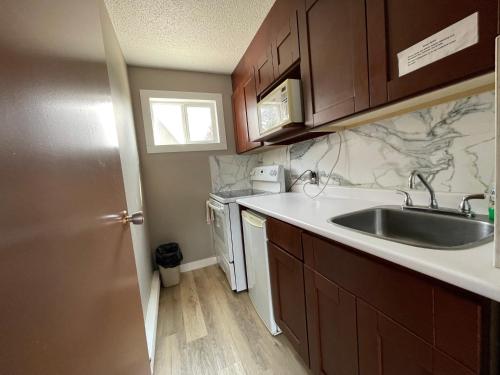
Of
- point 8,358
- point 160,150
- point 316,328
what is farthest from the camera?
point 160,150

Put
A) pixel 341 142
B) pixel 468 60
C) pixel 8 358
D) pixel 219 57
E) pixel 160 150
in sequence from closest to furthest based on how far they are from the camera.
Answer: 1. pixel 8 358
2. pixel 468 60
3. pixel 341 142
4. pixel 219 57
5. pixel 160 150

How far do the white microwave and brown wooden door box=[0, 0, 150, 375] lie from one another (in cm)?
101

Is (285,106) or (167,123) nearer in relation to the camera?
(285,106)

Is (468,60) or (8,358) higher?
(468,60)

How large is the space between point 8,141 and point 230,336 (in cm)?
174

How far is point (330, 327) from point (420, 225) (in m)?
0.64

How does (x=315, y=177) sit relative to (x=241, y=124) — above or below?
below

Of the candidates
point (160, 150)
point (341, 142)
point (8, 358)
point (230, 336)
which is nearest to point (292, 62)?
point (341, 142)

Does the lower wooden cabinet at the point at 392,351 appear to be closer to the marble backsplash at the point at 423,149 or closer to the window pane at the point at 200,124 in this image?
the marble backsplash at the point at 423,149

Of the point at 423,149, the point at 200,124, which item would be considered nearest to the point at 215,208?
the point at 200,124

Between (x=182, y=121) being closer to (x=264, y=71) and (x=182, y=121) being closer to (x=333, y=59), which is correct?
(x=264, y=71)

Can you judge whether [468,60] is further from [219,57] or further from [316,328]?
[219,57]

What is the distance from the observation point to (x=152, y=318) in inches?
66.8

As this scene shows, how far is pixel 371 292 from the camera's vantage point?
0.70m
